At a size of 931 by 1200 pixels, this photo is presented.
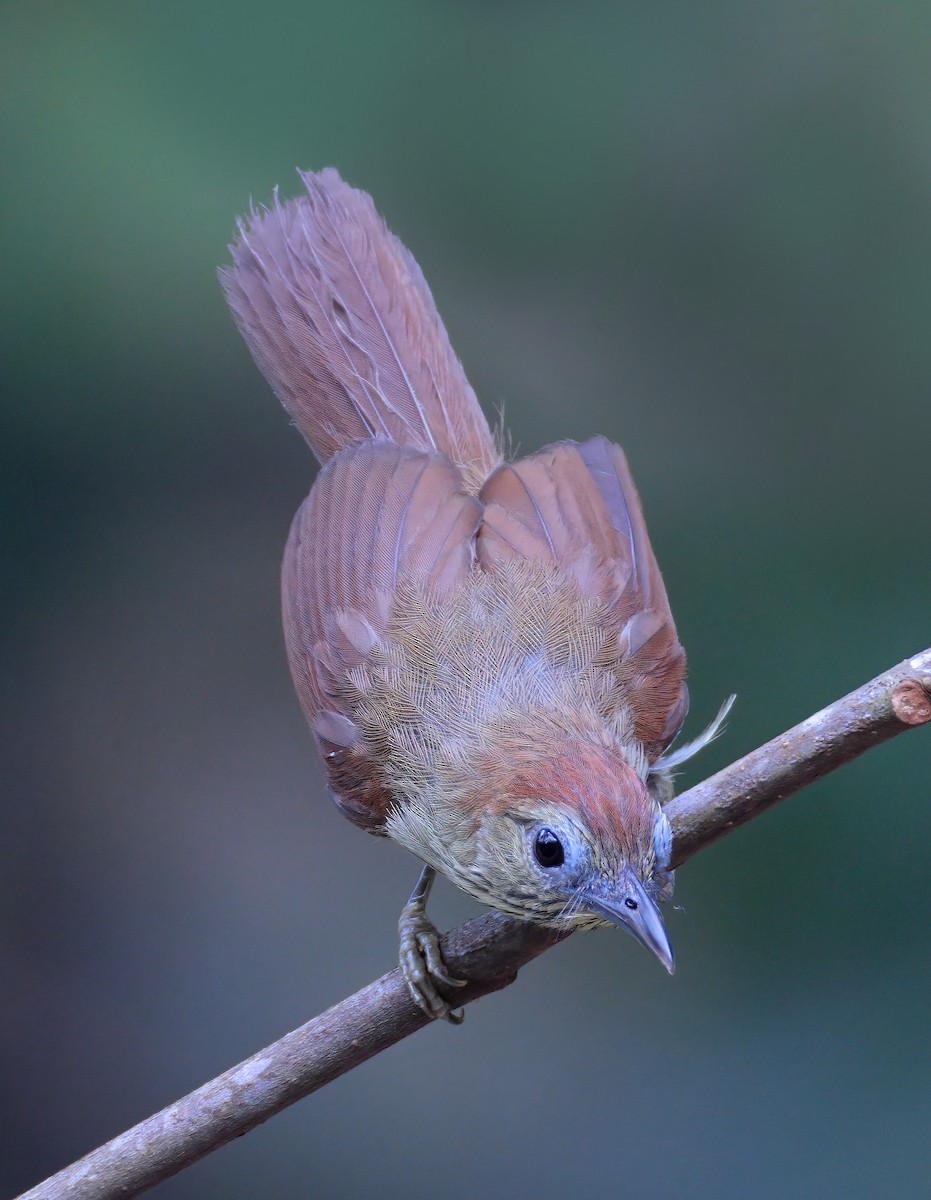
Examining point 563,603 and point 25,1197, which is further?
point 563,603

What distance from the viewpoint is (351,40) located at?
275cm

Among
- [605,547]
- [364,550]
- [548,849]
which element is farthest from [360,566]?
[548,849]

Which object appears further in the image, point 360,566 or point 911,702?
point 360,566

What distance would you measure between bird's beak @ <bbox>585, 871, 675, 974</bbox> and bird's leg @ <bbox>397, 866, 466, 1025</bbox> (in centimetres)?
41

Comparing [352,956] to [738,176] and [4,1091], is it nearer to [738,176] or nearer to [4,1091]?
[4,1091]

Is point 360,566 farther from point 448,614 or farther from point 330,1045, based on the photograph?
point 330,1045

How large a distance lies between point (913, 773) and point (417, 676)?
4.35 ft

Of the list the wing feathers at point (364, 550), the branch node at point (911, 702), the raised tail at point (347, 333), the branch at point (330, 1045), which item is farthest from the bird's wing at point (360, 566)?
the branch node at point (911, 702)

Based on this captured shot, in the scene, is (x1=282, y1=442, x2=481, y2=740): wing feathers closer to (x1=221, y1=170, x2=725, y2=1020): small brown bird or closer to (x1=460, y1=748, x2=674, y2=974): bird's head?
(x1=221, y1=170, x2=725, y2=1020): small brown bird

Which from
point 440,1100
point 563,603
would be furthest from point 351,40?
point 440,1100

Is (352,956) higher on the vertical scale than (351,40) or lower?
lower

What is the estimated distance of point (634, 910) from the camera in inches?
59.0

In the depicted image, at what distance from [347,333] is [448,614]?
598 mm

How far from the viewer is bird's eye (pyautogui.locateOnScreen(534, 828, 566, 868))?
153cm
